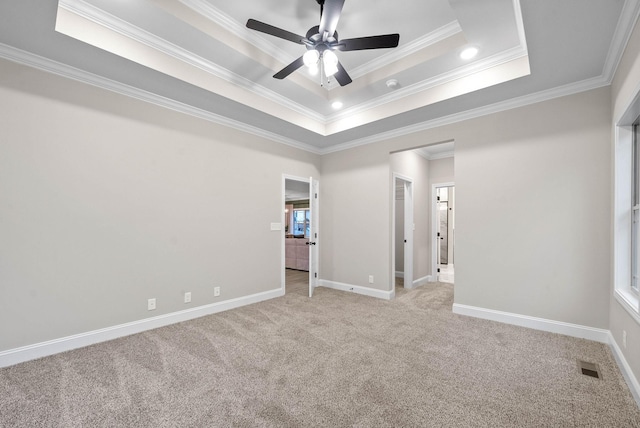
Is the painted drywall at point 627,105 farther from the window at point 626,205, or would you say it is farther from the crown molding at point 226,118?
the crown molding at point 226,118

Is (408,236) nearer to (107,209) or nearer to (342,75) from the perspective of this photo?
(342,75)

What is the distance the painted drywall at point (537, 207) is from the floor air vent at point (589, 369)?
71 cm

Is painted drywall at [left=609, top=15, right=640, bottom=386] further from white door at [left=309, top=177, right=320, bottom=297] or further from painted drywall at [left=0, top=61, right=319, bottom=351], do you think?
painted drywall at [left=0, top=61, right=319, bottom=351]

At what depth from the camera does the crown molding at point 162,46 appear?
7.68 ft

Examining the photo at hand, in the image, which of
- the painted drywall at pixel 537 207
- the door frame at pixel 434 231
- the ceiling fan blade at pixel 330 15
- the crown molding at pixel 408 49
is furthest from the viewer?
the door frame at pixel 434 231

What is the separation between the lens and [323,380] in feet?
7.29

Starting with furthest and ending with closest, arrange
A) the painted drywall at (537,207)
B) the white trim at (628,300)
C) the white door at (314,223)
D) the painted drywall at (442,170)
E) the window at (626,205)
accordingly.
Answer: the painted drywall at (442,170) < the white door at (314,223) < the painted drywall at (537,207) < the window at (626,205) < the white trim at (628,300)

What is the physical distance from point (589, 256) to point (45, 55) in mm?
5638

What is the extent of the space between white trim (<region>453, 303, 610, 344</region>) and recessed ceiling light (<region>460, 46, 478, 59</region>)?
9.83 feet

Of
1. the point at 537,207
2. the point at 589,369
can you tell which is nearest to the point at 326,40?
the point at 537,207

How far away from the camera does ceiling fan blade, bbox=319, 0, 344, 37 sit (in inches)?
75.8

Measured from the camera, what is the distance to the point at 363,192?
16.2 ft

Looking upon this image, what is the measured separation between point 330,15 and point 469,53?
5.70 feet

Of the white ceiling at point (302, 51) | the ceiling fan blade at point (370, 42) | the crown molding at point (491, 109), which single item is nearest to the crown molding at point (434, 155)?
the crown molding at point (491, 109)
